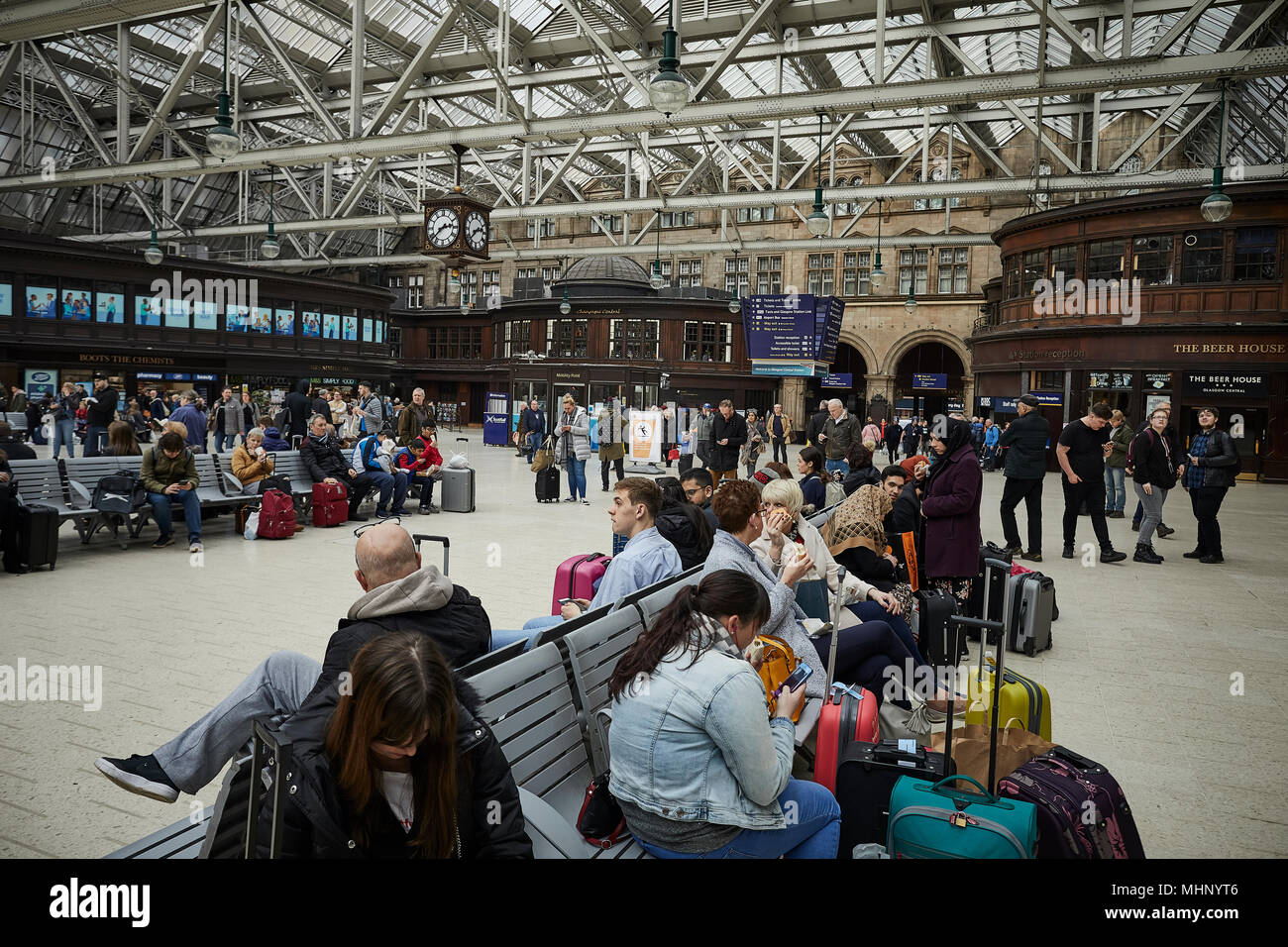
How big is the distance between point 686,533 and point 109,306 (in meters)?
32.0

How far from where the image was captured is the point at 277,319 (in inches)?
1406

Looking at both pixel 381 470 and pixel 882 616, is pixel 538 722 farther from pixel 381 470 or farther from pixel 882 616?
pixel 381 470

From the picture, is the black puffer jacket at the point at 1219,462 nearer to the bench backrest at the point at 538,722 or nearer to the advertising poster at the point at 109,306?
the bench backrest at the point at 538,722

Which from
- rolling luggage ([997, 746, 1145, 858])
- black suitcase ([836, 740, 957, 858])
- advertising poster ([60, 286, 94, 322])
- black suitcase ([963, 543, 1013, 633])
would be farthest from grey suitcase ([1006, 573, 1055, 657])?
advertising poster ([60, 286, 94, 322])

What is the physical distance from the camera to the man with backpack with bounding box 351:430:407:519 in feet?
39.9

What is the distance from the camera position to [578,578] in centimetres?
530

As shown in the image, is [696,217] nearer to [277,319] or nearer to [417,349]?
[417,349]

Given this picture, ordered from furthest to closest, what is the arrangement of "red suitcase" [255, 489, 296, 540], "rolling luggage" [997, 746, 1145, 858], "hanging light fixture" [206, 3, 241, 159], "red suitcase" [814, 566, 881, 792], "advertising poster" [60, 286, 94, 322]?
"advertising poster" [60, 286, 94, 322]
"hanging light fixture" [206, 3, 241, 159]
"red suitcase" [255, 489, 296, 540]
"red suitcase" [814, 566, 881, 792]
"rolling luggage" [997, 746, 1145, 858]

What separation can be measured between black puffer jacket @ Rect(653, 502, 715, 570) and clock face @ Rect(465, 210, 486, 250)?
841cm

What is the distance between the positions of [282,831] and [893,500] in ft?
18.7

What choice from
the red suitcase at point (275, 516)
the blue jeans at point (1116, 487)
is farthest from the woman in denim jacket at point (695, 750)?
the blue jeans at point (1116, 487)

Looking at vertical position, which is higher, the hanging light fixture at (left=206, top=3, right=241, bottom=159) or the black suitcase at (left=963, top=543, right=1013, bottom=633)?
the hanging light fixture at (left=206, top=3, right=241, bottom=159)

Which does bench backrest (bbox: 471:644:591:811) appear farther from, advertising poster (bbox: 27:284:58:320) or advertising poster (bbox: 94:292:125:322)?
advertising poster (bbox: 94:292:125:322)

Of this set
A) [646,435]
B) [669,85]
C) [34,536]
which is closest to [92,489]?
[34,536]
